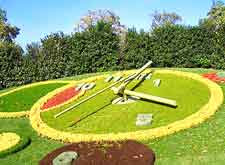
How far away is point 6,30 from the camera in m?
52.5

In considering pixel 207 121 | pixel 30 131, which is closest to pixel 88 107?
pixel 30 131

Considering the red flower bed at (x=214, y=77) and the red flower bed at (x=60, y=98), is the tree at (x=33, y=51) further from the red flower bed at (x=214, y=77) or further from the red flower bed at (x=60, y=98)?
the red flower bed at (x=214, y=77)

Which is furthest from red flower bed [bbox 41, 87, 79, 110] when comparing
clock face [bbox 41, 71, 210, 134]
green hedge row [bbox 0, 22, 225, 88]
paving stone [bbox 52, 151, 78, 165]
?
green hedge row [bbox 0, 22, 225, 88]

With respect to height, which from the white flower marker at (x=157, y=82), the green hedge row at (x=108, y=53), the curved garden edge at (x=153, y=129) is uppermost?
the green hedge row at (x=108, y=53)

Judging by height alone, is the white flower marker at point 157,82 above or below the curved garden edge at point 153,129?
above

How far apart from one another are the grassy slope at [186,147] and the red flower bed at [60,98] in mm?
2782

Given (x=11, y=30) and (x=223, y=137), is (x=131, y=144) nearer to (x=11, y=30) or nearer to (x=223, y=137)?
(x=223, y=137)

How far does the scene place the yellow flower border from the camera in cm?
1402

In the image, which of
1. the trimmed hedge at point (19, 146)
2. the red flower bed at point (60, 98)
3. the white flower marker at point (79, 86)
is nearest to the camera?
the trimmed hedge at point (19, 146)

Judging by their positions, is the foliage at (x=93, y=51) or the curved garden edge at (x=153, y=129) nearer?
the curved garden edge at (x=153, y=129)

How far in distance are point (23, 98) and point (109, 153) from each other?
31.0 feet

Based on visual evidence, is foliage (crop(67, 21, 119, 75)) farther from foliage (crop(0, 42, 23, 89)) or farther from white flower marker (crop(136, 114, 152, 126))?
white flower marker (crop(136, 114, 152, 126))

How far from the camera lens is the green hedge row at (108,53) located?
2462 cm

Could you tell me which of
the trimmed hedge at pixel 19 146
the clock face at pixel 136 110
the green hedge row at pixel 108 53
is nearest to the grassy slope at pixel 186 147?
the trimmed hedge at pixel 19 146
